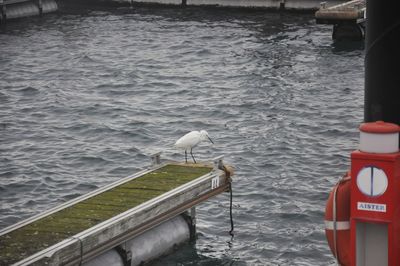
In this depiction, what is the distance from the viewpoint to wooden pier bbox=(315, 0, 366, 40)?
45.1m

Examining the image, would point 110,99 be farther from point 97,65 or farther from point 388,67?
point 388,67

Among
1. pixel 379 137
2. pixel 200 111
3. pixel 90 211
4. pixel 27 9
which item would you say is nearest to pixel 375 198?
pixel 379 137

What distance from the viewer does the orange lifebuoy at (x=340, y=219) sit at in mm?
8750

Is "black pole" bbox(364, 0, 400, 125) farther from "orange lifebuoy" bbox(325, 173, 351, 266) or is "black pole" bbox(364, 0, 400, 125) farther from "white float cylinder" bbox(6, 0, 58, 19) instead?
"white float cylinder" bbox(6, 0, 58, 19)

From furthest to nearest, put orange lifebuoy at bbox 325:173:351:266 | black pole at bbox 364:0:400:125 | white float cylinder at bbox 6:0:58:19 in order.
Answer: white float cylinder at bbox 6:0:58:19 < orange lifebuoy at bbox 325:173:351:266 < black pole at bbox 364:0:400:125

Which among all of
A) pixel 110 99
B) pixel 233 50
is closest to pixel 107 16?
pixel 233 50

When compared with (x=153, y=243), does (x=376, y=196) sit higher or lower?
higher

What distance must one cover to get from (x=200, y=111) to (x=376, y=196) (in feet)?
85.5

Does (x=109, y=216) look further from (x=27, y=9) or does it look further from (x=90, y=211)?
(x=27, y=9)

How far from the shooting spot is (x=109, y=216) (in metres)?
16.1

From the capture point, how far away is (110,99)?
3681 centimetres

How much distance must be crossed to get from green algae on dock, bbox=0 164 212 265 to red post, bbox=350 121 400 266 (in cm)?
722

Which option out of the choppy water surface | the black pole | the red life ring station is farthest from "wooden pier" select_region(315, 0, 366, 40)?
the red life ring station

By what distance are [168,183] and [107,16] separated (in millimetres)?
42235
